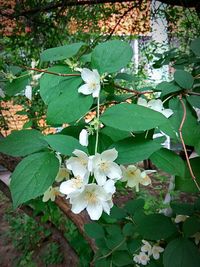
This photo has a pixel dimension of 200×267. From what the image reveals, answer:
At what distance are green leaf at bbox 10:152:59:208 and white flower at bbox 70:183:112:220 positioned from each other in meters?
0.05

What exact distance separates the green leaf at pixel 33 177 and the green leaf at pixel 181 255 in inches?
17.0

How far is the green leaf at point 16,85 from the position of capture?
0.71 m

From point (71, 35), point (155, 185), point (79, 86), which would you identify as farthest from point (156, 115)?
point (155, 185)

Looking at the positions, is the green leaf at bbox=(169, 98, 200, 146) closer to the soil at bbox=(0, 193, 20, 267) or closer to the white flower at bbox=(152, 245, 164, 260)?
the white flower at bbox=(152, 245, 164, 260)

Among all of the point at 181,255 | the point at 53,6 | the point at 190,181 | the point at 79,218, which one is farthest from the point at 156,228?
the point at 53,6

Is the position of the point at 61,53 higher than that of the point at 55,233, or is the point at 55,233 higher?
the point at 61,53

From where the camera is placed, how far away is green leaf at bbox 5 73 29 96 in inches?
28.0

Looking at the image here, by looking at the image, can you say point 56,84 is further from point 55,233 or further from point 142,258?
point 55,233

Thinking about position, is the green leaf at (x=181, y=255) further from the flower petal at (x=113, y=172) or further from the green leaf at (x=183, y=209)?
the flower petal at (x=113, y=172)

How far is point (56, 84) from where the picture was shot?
1.94 ft

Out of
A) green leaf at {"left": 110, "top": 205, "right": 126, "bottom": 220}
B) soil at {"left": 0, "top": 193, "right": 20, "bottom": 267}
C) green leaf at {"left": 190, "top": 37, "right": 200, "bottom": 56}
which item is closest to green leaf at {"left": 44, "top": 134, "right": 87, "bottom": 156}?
green leaf at {"left": 190, "top": 37, "right": 200, "bottom": 56}

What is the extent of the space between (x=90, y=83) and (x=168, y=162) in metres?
0.19

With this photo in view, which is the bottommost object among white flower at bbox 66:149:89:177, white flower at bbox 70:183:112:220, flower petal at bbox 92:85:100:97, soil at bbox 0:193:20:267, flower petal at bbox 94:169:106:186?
soil at bbox 0:193:20:267

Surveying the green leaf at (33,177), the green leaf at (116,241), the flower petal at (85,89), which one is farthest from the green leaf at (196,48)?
the green leaf at (116,241)
